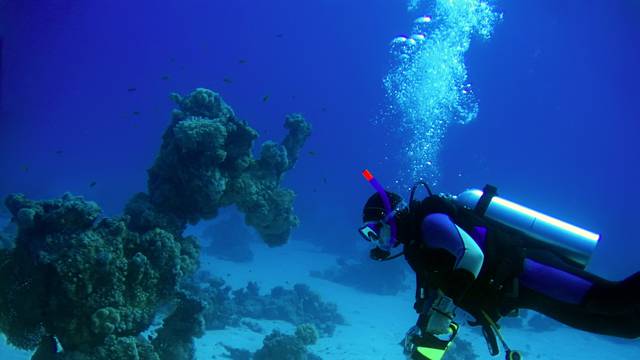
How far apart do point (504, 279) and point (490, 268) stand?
194 mm

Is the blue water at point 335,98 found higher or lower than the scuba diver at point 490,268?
higher

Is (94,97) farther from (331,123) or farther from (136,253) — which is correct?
(136,253)

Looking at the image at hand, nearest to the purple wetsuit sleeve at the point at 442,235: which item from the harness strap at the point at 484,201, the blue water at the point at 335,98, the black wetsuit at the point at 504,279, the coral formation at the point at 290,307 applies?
the black wetsuit at the point at 504,279

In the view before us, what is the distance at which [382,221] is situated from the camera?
5.15 m

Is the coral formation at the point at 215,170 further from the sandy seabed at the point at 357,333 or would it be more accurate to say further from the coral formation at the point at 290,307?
the coral formation at the point at 290,307

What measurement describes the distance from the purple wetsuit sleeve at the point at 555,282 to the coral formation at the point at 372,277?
1986 cm

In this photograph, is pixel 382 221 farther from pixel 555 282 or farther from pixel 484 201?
pixel 555 282

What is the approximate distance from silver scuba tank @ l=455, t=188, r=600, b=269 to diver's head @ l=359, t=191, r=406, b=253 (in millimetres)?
1057

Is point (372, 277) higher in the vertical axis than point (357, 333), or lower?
higher

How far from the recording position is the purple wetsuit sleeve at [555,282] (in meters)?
4.80

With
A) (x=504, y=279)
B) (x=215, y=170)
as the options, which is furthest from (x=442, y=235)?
(x=215, y=170)

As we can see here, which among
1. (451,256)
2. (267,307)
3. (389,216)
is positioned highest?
(267,307)

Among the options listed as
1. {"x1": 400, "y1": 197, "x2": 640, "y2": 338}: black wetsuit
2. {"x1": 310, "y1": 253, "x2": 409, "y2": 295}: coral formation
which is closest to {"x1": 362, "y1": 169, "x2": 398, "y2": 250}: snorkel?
{"x1": 400, "y1": 197, "x2": 640, "y2": 338}: black wetsuit

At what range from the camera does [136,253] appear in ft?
28.7
